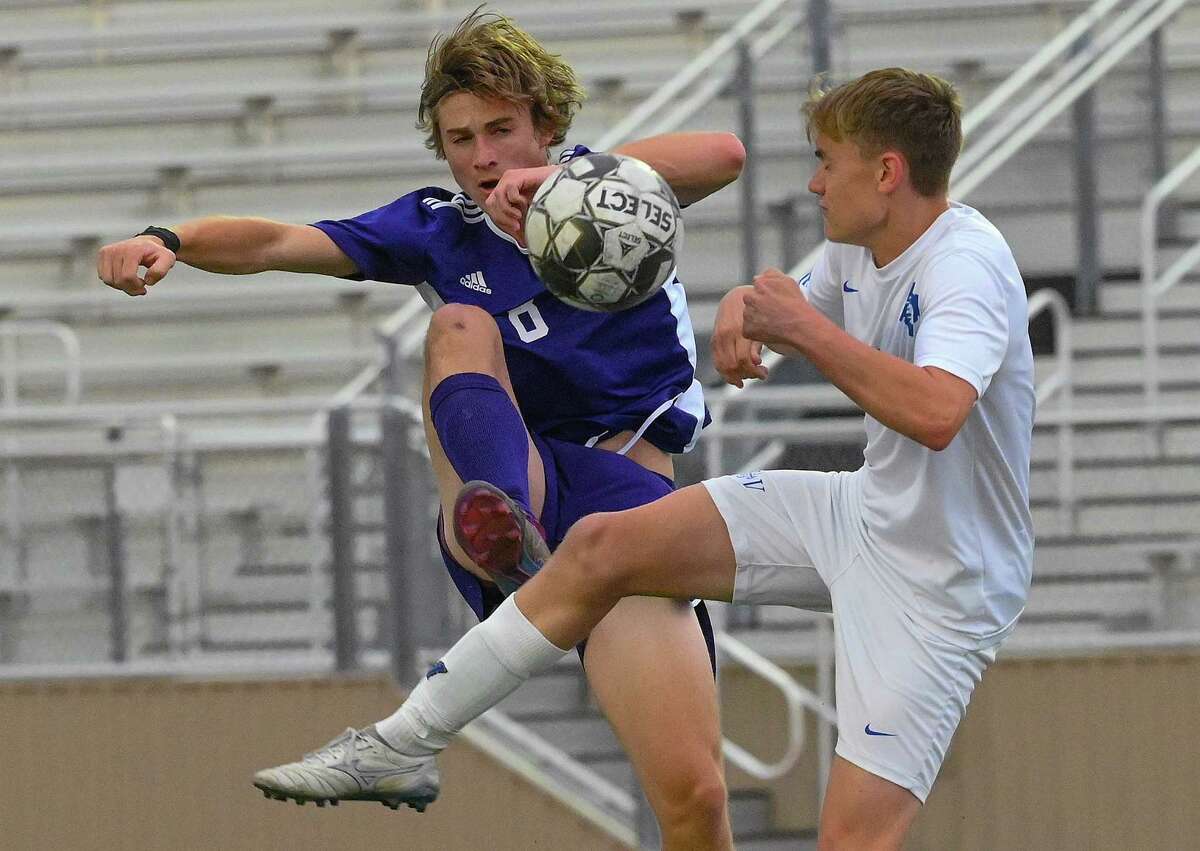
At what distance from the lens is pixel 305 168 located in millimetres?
10234

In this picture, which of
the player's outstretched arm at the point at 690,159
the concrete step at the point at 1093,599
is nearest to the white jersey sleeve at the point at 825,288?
the player's outstretched arm at the point at 690,159

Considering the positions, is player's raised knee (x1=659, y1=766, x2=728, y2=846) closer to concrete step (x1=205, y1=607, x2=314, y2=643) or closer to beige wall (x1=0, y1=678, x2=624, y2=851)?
beige wall (x1=0, y1=678, x2=624, y2=851)

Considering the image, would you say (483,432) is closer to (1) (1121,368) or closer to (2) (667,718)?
(2) (667,718)

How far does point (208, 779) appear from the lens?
22.8 feet

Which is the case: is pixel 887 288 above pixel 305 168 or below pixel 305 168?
below

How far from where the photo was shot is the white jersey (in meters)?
3.80

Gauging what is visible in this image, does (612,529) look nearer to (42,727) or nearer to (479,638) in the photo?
(479,638)

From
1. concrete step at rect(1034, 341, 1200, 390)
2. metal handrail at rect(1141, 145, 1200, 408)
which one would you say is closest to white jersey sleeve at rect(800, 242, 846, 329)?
metal handrail at rect(1141, 145, 1200, 408)

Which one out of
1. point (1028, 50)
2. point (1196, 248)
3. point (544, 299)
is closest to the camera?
point (544, 299)

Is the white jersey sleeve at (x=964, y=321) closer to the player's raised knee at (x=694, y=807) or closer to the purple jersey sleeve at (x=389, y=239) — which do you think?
the player's raised knee at (x=694, y=807)

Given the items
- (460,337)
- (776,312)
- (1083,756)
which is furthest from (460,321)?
(1083,756)

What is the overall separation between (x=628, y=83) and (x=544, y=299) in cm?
575

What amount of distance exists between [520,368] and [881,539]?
906mm

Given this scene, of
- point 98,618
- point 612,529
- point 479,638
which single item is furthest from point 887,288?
point 98,618
